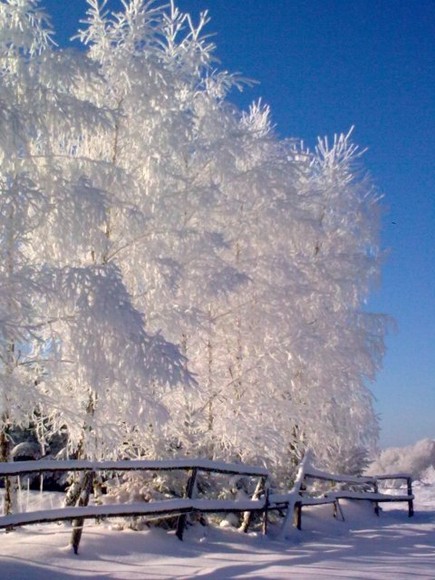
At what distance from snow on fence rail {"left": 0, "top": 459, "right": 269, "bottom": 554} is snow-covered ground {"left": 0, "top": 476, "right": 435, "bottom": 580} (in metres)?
0.37

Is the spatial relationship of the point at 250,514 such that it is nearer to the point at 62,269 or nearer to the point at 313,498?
the point at 313,498

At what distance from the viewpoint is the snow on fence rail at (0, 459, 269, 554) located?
24.8 feet

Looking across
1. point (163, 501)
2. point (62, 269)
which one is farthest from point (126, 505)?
point (62, 269)

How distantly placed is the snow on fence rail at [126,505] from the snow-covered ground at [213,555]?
1.21 feet

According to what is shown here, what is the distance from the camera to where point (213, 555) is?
897cm

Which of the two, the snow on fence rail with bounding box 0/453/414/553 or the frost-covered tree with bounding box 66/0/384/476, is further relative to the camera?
the frost-covered tree with bounding box 66/0/384/476

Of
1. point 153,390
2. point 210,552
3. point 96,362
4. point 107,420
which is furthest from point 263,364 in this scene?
point 210,552

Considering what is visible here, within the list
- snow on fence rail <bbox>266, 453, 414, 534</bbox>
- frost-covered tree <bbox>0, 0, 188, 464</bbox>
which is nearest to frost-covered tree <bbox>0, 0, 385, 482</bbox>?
frost-covered tree <bbox>0, 0, 188, 464</bbox>

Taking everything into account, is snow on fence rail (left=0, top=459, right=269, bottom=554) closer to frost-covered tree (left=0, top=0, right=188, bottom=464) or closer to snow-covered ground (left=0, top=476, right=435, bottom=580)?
snow-covered ground (left=0, top=476, right=435, bottom=580)

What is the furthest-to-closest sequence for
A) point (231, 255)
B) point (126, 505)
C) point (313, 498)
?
point (231, 255), point (313, 498), point (126, 505)

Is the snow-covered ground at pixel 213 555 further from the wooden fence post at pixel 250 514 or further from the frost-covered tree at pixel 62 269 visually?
the frost-covered tree at pixel 62 269

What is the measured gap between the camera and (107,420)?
12609 millimetres

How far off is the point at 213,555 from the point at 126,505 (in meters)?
1.26

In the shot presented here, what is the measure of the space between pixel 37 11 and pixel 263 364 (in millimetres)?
8096
